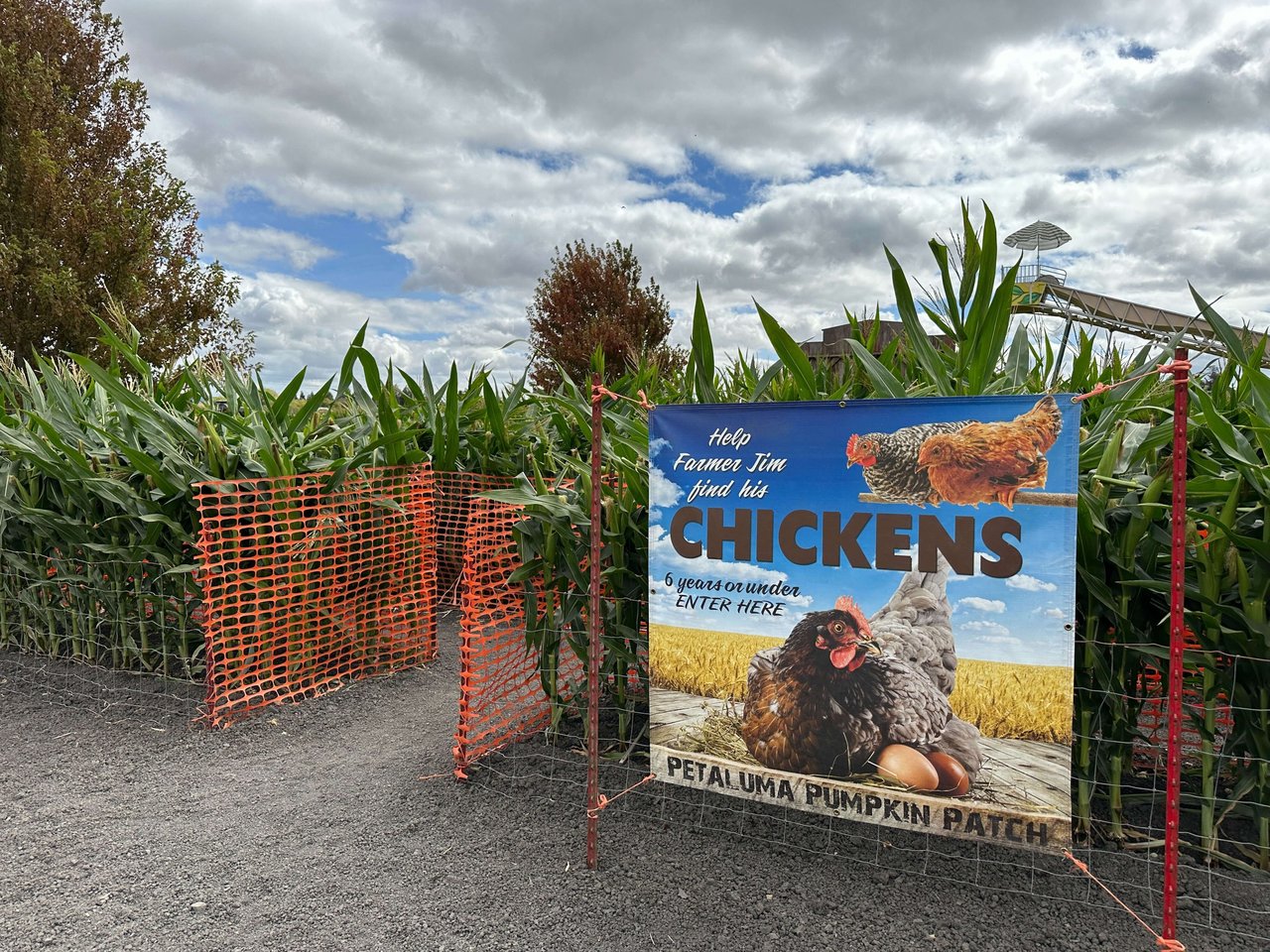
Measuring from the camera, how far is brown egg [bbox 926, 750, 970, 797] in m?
2.35

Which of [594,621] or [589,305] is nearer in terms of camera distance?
[594,621]

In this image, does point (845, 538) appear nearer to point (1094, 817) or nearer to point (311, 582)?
point (1094, 817)

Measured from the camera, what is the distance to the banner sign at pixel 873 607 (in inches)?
88.0

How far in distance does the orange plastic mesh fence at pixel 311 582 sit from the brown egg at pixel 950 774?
3.41 m

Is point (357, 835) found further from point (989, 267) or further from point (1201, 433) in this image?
point (1201, 433)

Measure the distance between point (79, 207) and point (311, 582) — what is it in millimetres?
13499

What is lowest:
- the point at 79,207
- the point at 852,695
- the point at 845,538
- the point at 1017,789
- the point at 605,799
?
the point at 605,799

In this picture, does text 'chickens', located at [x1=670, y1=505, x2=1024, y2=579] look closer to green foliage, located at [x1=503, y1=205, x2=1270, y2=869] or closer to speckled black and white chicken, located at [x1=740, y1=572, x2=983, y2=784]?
speckled black and white chicken, located at [x1=740, y1=572, x2=983, y2=784]

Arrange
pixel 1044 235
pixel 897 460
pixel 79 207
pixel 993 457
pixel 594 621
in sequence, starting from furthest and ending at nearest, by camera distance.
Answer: pixel 1044 235
pixel 79 207
pixel 594 621
pixel 897 460
pixel 993 457

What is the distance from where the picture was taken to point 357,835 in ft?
9.65

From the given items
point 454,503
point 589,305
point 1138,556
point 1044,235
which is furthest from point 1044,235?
point 1138,556

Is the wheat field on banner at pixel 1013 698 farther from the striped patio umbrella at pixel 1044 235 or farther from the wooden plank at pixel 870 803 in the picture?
the striped patio umbrella at pixel 1044 235

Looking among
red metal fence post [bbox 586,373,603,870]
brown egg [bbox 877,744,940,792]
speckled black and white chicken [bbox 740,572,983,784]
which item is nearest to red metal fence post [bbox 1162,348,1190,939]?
speckled black and white chicken [bbox 740,572,983,784]

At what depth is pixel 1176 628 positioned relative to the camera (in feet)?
6.50
